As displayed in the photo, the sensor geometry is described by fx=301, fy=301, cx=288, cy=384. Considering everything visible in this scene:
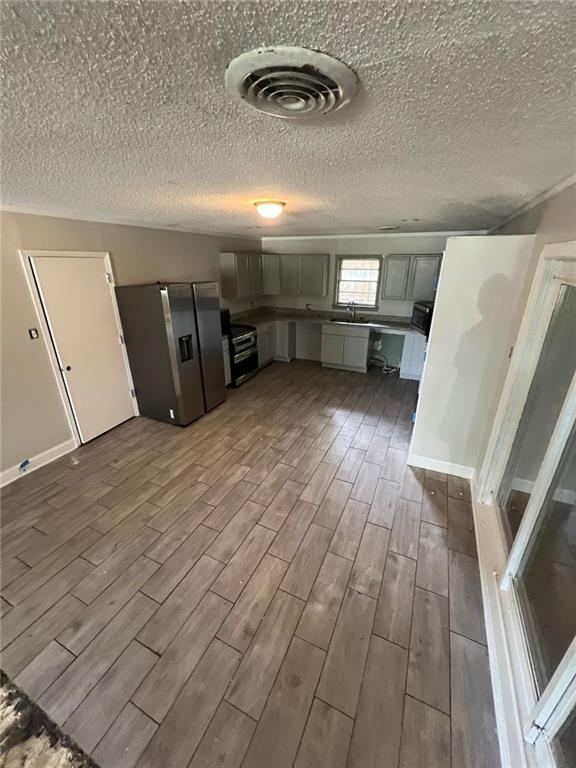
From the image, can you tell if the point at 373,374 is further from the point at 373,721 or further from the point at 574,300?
the point at 373,721

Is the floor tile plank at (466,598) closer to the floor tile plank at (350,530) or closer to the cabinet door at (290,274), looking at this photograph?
the floor tile plank at (350,530)

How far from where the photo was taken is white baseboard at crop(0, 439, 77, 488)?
9.33 feet

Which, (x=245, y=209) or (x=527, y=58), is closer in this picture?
(x=527, y=58)

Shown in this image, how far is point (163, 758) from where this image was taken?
4.21 ft

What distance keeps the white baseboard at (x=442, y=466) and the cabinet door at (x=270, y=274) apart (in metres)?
4.13

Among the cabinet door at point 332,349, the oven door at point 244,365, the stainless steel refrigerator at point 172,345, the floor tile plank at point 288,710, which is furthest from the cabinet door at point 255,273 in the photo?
the floor tile plank at point 288,710

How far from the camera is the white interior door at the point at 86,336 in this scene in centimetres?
300

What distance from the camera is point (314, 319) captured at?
18.6ft

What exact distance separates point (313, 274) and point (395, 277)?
1473 millimetres

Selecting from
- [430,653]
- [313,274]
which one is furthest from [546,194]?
[313,274]

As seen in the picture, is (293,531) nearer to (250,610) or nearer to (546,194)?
(250,610)

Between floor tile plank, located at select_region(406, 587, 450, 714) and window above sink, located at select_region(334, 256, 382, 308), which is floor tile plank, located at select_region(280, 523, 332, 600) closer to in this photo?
floor tile plank, located at select_region(406, 587, 450, 714)

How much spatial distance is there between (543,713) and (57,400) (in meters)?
4.13

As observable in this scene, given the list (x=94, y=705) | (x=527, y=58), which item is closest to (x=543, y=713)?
(x=94, y=705)
